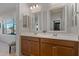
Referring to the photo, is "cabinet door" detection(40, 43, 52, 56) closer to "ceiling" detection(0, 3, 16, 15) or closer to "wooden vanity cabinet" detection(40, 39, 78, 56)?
"wooden vanity cabinet" detection(40, 39, 78, 56)

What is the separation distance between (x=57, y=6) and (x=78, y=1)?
1.11 ft

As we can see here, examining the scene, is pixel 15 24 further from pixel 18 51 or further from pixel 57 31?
A: pixel 57 31

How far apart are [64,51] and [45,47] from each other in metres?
0.33

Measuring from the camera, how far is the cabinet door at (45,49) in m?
1.99

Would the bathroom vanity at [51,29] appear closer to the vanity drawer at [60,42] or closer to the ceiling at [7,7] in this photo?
the vanity drawer at [60,42]

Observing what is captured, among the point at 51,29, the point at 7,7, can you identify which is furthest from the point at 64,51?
the point at 7,7

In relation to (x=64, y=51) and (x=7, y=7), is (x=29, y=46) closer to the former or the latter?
(x=64, y=51)

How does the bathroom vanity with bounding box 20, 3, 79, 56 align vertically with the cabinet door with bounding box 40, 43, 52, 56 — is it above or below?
above

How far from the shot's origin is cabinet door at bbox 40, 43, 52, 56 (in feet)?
6.52

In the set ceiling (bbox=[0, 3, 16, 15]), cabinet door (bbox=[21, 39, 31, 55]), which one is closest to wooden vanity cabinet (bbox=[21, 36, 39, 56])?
cabinet door (bbox=[21, 39, 31, 55])

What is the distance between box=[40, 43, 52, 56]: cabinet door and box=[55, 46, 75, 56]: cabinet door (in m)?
0.12

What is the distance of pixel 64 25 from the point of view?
6.38 ft

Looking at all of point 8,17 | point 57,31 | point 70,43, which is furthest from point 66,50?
point 8,17

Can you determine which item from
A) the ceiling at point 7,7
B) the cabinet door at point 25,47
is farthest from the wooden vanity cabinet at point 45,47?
the ceiling at point 7,7
